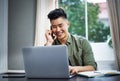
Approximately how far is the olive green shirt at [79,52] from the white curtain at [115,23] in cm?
109

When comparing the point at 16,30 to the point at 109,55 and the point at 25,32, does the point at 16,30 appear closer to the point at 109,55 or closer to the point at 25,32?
the point at 25,32

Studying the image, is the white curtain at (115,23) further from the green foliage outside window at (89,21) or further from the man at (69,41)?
the man at (69,41)

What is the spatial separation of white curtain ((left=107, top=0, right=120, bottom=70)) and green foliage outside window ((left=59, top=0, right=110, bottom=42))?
25 centimetres

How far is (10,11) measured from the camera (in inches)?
135

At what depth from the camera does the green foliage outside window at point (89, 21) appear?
3.21 metres

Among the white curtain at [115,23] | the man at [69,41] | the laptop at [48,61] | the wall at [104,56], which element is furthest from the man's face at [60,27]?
the wall at [104,56]

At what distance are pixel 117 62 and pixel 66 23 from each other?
4.12 feet

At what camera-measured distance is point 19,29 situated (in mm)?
3367

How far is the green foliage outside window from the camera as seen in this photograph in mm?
3215

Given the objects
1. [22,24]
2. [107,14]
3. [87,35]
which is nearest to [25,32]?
[22,24]

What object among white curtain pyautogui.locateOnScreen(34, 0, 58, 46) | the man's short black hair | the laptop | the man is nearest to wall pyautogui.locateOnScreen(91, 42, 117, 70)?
white curtain pyautogui.locateOnScreen(34, 0, 58, 46)

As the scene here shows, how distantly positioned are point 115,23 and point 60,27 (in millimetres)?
1241

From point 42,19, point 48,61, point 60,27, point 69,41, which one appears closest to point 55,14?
point 60,27

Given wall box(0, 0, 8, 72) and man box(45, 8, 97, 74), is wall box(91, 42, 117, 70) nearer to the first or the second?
man box(45, 8, 97, 74)
